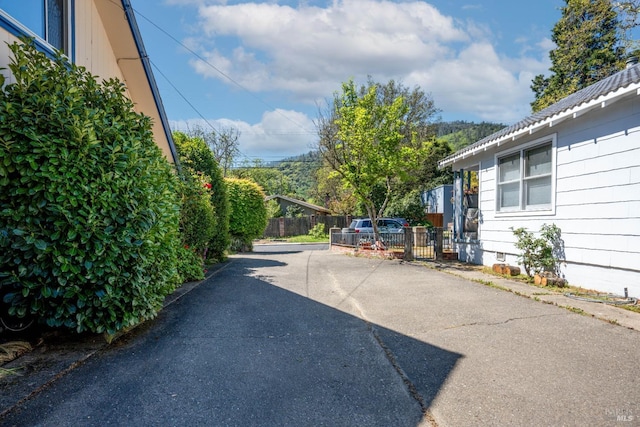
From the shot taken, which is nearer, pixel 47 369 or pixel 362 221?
pixel 47 369

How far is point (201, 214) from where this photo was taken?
8.45m

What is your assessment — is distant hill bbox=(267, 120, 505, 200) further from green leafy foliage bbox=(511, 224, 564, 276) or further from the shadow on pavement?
the shadow on pavement

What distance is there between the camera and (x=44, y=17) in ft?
15.2

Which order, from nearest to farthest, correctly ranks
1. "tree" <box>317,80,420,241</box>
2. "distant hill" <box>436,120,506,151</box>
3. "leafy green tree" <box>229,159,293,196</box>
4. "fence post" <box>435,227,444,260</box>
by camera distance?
"fence post" <box>435,227,444,260</box>
"tree" <box>317,80,420,241</box>
"leafy green tree" <box>229,159,293,196</box>
"distant hill" <box>436,120,506,151</box>

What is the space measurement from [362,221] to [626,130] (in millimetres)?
14568

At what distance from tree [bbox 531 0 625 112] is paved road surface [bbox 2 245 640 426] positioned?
2172cm

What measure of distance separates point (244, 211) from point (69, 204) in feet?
39.8

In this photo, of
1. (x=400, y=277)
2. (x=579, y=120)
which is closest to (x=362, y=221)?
(x=400, y=277)

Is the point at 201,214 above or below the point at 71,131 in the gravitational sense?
below

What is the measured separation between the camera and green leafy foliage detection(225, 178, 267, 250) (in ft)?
49.5

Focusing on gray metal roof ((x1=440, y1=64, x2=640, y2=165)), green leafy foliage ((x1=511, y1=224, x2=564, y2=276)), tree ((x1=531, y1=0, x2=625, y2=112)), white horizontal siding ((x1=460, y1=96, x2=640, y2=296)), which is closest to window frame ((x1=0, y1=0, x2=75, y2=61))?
gray metal roof ((x1=440, y1=64, x2=640, y2=165))

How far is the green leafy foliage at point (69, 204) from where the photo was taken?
10.4 ft

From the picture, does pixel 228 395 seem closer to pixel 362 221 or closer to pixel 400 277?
pixel 400 277

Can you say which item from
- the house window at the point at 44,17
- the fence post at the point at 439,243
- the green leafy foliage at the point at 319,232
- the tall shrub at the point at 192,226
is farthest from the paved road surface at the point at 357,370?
the green leafy foliage at the point at 319,232
